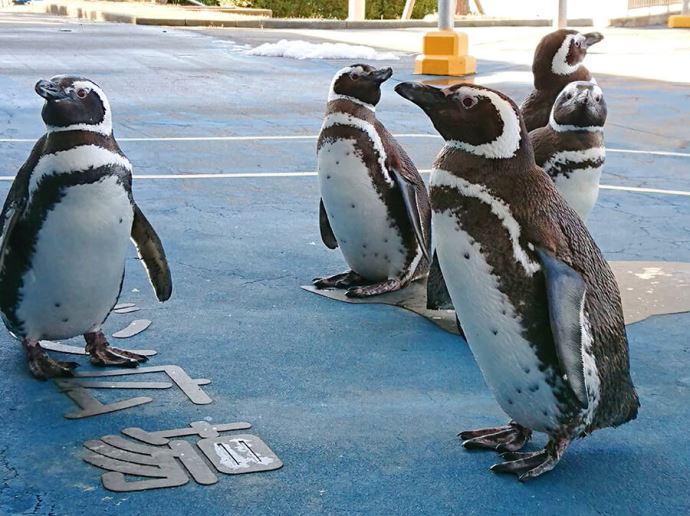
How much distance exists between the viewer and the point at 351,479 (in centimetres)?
281

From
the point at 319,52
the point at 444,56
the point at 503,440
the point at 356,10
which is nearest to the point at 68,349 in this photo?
the point at 503,440

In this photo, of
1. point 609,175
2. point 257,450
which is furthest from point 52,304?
point 609,175

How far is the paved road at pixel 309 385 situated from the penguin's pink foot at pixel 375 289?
124 mm

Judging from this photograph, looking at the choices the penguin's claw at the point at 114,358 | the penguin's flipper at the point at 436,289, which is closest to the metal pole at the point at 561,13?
the penguin's flipper at the point at 436,289

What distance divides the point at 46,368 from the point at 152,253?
0.53m

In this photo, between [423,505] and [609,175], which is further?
[609,175]

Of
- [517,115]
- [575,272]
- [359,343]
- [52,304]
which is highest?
[517,115]

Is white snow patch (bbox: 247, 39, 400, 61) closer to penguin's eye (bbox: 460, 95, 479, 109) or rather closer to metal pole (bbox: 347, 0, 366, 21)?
metal pole (bbox: 347, 0, 366, 21)

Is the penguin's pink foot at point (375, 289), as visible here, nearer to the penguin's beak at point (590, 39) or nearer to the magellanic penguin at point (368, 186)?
the magellanic penguin at point (368, 186)

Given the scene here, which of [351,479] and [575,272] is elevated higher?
[575,272]

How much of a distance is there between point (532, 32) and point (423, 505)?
1922cm

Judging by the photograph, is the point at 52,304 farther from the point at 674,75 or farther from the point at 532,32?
the point at 532,32

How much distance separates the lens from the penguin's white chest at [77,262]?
328 centimetres

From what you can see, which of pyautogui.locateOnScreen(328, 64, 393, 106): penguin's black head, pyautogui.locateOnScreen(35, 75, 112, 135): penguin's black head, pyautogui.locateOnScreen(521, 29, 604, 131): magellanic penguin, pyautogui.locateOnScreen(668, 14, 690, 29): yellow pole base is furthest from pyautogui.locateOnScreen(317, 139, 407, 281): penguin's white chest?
pyautogui.locateOnScreen(668, 14, 690, 29): yellow pole base
